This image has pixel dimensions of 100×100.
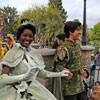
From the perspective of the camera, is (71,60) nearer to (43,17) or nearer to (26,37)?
Answer: (26,37)

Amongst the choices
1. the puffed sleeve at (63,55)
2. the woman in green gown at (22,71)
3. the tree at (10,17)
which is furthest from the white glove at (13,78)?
the tree at (10,17)

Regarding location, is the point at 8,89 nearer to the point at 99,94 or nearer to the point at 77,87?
the point at 77,87

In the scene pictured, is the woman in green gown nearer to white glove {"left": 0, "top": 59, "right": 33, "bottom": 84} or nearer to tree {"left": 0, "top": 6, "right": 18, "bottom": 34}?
white glove {"left": 0, "top": 59, "right": 33, "bottom": 84}

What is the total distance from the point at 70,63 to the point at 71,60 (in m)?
0.05

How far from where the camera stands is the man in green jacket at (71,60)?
2264mm

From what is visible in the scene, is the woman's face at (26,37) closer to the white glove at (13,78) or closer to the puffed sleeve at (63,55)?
the white glove at (13,78)

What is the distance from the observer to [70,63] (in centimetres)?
229

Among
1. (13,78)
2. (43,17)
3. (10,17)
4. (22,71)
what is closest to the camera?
(13,78)

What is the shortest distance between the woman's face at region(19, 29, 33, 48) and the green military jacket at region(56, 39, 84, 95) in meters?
0.78

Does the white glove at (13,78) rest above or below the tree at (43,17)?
below

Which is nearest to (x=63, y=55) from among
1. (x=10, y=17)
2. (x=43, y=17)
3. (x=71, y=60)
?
(x=71, y=60)

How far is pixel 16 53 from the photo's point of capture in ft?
5.11

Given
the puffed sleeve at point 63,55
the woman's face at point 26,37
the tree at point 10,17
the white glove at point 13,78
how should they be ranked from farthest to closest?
the tree at point 10,17
the puffed sleeve at point 63,55
the woman's face at point 26,37
the white glove at point 13,78

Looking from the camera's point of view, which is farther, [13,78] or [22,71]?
[22,71]
